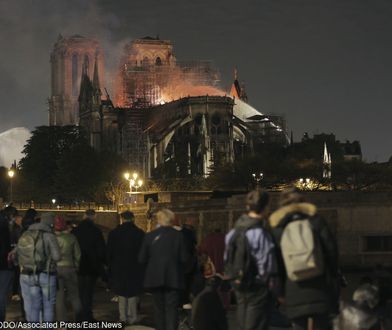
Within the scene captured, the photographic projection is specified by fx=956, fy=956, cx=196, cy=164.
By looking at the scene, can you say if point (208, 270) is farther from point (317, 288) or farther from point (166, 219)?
point (317, 288)

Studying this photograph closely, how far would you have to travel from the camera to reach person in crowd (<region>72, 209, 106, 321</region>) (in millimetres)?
15539

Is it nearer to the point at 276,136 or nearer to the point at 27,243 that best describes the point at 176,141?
the point at 276,136

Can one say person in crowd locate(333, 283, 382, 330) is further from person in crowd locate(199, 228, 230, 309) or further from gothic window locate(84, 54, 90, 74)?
gothic window locate(84, 54, 90, 74)

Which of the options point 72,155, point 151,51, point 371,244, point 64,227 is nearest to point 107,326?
point 64,227

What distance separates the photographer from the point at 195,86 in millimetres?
146500

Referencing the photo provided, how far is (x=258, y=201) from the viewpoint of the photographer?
1126cm

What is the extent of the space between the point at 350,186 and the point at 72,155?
32829 millimetres

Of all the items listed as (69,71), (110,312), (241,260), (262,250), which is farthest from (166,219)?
(69,71)

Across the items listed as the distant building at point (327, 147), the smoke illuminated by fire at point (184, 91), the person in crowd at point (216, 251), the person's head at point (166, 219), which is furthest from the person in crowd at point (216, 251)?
the smoke illuminated by fire at point (184, 91)

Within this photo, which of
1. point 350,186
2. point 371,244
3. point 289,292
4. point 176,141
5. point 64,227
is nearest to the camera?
point 289,292

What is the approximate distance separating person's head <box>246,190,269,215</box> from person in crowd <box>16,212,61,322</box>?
367 centimetres

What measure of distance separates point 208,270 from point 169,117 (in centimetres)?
10737

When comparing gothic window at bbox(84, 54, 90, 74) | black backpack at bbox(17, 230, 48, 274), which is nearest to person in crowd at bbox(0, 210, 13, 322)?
black backpack at bbox(17, 230, 48, 274)

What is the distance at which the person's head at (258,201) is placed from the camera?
37.0 ft
